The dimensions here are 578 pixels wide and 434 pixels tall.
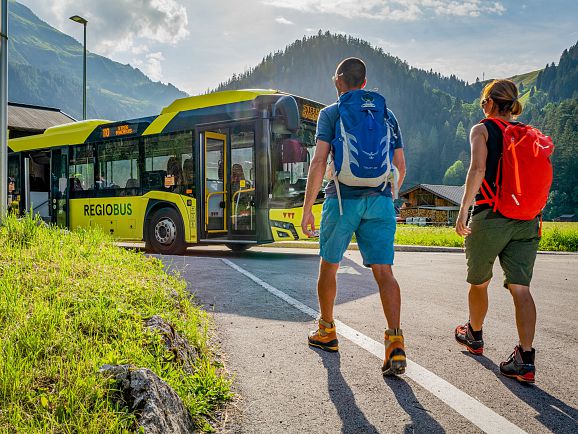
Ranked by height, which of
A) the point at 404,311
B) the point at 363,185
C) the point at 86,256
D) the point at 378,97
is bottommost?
the point at 404,311

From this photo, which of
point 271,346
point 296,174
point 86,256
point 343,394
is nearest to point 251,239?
point 296,174

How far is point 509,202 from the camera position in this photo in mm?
3590

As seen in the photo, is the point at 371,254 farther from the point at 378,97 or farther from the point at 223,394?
the point at 223,394

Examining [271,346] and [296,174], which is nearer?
[271,346]

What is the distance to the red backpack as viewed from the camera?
11.6ft

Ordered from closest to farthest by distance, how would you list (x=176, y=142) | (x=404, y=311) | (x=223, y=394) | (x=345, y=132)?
(x=223, y=394)
(x=345, y=132)
(x=404, y=311)
(x=176, y=142)

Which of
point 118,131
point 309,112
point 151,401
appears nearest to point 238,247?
point 309,112

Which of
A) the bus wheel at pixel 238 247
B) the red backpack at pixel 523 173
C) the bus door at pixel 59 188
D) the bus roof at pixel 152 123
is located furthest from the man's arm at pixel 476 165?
the bus door at pixel 59 188

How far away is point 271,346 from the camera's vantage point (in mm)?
4172

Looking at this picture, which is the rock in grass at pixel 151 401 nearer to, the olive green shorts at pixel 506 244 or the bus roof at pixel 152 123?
the olive green shorts at pixel 506 244

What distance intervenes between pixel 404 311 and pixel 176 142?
8.24 m

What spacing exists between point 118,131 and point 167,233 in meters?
3.28

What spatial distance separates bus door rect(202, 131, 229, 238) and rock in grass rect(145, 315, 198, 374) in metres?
8.17

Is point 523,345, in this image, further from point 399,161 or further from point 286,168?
point 286,168
